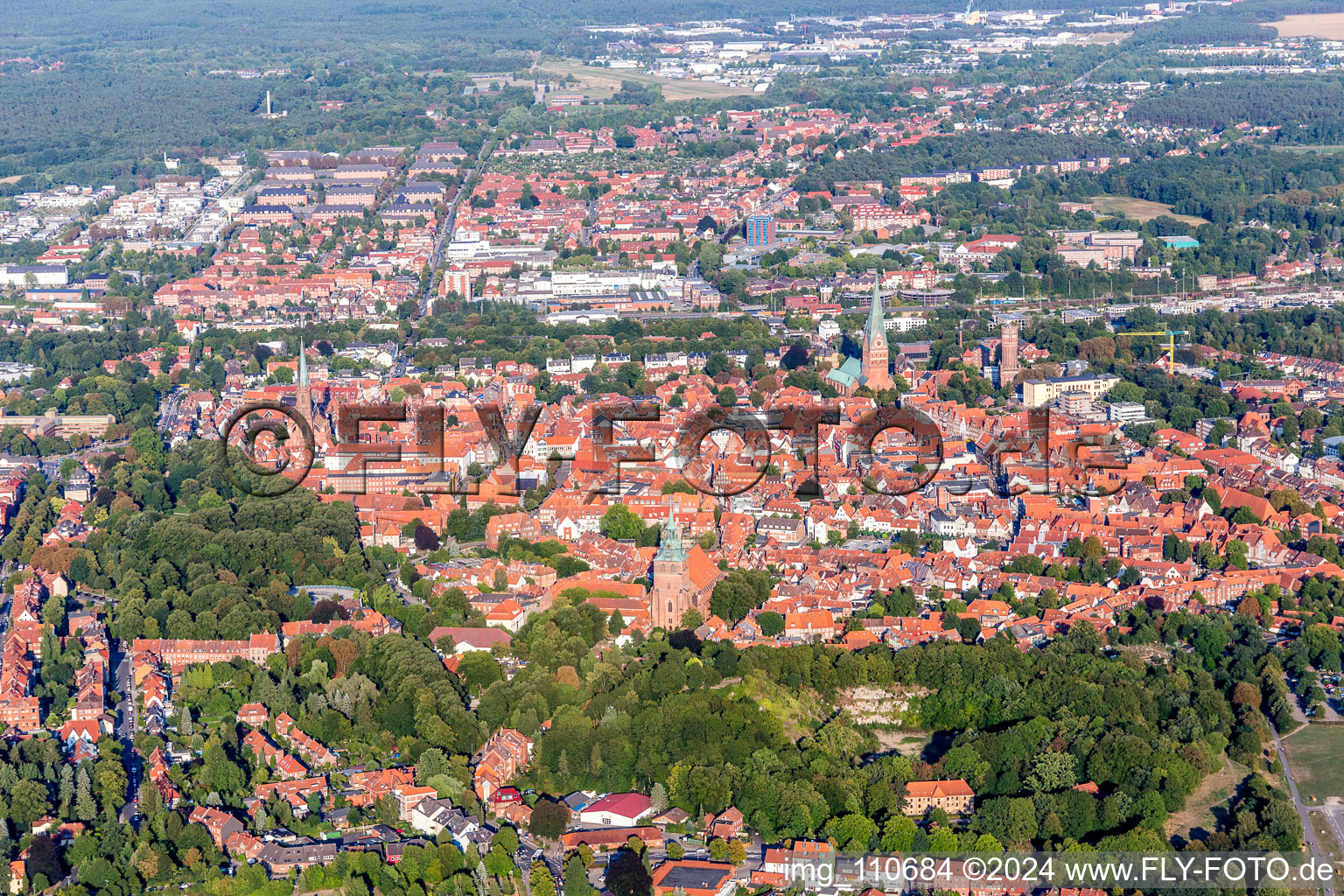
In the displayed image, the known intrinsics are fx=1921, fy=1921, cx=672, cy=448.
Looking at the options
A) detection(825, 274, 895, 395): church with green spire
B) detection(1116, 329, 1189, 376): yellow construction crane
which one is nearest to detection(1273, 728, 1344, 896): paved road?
detection(825, 274, 895, 395): church with green spire

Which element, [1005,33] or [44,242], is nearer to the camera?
[44,242]

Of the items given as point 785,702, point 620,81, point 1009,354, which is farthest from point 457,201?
point 785,702

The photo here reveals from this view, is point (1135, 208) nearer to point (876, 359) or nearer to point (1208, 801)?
point (876, 359)

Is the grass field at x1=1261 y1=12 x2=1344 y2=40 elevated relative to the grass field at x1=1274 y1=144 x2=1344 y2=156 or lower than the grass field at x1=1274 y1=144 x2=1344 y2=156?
elevated

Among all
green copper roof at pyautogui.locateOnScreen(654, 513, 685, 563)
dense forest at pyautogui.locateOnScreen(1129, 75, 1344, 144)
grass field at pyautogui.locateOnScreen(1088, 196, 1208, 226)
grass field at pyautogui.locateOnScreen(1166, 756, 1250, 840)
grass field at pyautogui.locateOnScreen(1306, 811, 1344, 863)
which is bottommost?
grass field at pyautogui.locateOnScreen(1166, 756, 1250, 840)

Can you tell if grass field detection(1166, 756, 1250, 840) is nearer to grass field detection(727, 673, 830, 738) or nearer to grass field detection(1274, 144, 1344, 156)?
grass field detection(727, 673, 830, 738)

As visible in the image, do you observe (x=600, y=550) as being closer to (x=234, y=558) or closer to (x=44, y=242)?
(x=234, y=558)

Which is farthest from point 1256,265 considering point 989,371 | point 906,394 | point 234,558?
point 234,558
